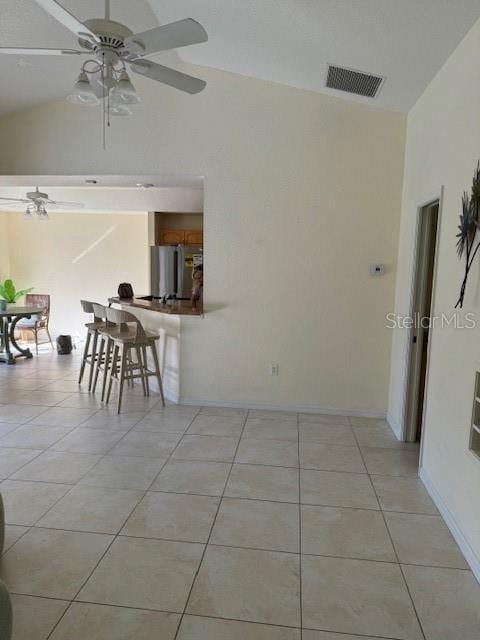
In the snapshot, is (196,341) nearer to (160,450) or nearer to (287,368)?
(287,368)

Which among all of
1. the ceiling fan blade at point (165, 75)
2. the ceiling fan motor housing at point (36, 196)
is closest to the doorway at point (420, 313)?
the ceiling fan blade at point (165, 75)

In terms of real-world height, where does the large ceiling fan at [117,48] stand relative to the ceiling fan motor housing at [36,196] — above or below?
above

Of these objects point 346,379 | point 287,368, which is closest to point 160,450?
point 287,368

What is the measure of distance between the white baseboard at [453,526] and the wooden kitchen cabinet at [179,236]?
558 cm

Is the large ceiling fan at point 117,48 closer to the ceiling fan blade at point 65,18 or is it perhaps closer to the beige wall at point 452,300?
the ceiling fan blade at point 65,18

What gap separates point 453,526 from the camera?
7.73ft

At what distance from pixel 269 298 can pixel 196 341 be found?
2.92 feet

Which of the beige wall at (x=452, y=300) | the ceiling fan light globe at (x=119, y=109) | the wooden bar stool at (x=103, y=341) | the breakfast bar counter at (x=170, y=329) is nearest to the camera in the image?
the beige wall at (x=452, y=300)

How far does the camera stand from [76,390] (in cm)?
498

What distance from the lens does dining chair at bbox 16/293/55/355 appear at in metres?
7.08

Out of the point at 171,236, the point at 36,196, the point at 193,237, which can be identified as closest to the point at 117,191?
the point at 36,196

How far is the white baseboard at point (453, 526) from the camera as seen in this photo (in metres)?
2.06

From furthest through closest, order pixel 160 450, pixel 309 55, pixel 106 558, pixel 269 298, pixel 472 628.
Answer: pixel 269 298 → pixel 160 450 → pixel 309 55 → pixel 106 558 → pixel 472 628

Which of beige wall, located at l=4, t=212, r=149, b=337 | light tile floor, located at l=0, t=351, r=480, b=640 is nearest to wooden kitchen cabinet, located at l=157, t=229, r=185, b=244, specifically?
beige wall, located at l=4, t=212, r=149, b=337
